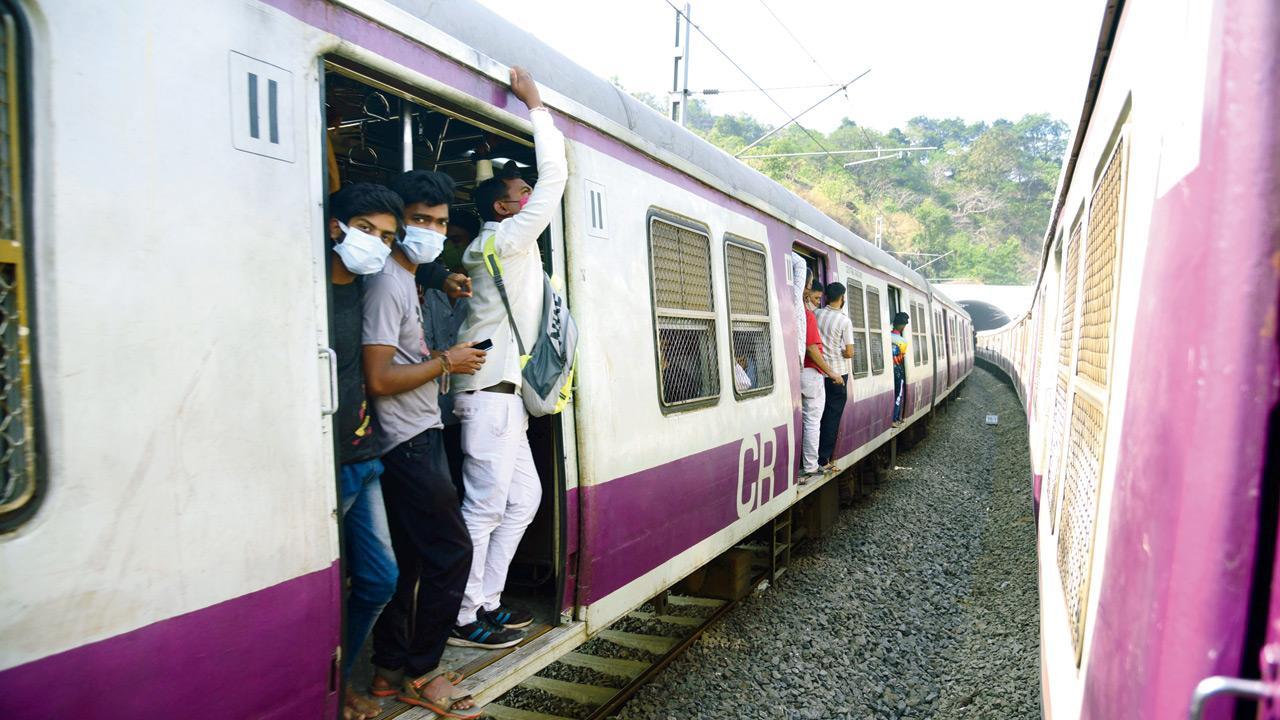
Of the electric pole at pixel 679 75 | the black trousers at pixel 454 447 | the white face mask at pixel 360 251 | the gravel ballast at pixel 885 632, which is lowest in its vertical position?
the gravel ballast at pixel 885 632

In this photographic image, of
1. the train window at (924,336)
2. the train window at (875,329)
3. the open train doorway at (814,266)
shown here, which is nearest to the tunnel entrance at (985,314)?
the train window at (924,336)

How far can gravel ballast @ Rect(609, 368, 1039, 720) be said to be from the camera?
4.55 m

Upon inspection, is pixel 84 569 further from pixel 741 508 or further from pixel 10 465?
pixel 741 508

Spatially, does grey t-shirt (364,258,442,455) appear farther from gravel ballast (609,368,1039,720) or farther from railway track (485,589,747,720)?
gravel ballast (609,368,1039,720)

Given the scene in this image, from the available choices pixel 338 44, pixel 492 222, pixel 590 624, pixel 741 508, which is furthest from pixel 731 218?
pixel 338 44

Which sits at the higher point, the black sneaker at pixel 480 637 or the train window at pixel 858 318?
the train window at pixel 858 318

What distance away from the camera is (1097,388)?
2.21m

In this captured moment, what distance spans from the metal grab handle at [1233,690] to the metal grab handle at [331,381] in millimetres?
2031

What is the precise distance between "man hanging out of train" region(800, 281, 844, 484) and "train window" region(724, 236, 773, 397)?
131 centimetres

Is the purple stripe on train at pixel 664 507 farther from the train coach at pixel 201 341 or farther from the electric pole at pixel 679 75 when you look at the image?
the electric pole at pixel 679 75

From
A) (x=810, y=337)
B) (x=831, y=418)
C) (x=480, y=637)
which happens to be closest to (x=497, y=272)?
(x=480, y=637)

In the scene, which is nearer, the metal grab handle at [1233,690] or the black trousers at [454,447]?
the metal grab handle at [1233,690]

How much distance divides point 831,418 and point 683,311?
3309mm

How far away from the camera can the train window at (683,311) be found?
168 inches
